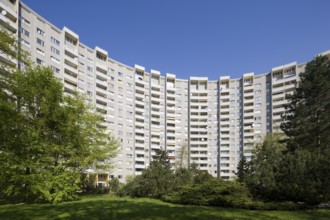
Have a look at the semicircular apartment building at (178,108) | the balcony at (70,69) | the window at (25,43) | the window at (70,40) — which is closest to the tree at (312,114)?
the semicircular apartment building at (178,108)

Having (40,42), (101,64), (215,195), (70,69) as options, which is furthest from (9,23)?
(215,195)

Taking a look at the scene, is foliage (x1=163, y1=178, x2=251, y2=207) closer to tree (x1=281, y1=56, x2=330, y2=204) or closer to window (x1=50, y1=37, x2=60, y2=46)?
tree (x1=281, y1=56, x2=330, y2=204)

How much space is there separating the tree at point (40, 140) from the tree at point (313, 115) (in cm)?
2822

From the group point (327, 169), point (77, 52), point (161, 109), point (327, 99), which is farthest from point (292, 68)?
point (327, 169)

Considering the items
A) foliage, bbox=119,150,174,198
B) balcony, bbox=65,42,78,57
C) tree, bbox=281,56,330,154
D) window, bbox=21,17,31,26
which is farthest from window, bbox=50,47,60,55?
tree, bbox=281,56,330,154

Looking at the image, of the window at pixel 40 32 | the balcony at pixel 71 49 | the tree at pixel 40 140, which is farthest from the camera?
the balcony at pixel 71 49

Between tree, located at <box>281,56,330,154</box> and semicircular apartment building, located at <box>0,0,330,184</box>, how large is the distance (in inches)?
1862

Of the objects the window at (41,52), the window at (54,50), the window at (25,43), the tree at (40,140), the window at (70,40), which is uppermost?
the window at (70,40)

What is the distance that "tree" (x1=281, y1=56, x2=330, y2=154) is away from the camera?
36.0 meters

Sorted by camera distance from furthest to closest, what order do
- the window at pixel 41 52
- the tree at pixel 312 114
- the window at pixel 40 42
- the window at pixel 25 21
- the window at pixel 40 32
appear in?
the window at pixel 40 32 → the window at pixel 40 42 → the window at pixel 41 52 → the window at pixel 25 21 → the tree at pixel 312 114

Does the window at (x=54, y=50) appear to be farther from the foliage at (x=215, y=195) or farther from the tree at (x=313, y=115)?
the tree at (x=313, y=115)

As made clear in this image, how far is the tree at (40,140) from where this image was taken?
23.4 meters

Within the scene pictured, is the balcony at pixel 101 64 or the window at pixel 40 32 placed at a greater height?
the window at pixel 40 32

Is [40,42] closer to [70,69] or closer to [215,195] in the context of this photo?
[70,69]
